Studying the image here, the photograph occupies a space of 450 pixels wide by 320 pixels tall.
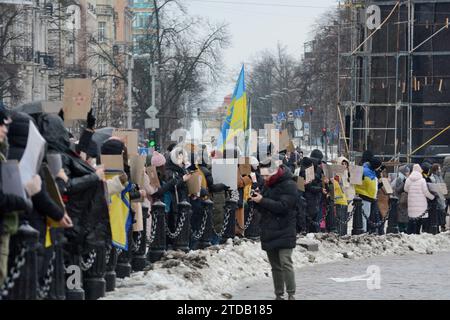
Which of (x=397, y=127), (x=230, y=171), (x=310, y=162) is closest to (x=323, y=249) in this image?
(x=230, y=171)

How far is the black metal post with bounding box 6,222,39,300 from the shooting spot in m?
10.6

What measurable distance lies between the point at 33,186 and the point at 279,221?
5.06 metres

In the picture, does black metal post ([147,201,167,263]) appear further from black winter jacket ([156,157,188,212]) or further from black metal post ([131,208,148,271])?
black metal post ([131,208,148,271])

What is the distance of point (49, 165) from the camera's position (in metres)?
12.1

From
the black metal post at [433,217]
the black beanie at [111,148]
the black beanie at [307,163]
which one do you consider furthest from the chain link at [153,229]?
the black metal post at [433,217]

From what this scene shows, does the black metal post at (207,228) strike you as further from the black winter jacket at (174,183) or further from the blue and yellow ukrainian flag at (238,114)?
the blue and yellow ukrainian flag at (238,114)

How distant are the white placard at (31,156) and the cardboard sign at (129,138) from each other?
6035 millimetres

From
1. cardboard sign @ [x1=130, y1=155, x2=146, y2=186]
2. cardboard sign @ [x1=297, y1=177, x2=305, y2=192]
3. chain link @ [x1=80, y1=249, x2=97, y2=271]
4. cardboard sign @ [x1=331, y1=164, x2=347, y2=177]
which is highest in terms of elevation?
cardboard sign @ [x1=130, y1=155, x2=146, y2=186]

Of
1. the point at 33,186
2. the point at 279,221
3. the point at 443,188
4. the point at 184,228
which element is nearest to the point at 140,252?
the point at 184,228

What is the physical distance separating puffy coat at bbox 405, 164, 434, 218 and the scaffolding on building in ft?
48.2

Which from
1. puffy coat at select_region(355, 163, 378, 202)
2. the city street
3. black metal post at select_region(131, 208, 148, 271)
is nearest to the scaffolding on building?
puffy coat at select_region(355, 163, 378, 202)

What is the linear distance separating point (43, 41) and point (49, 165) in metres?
78.6

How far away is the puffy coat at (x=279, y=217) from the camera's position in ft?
Answer: 50.1

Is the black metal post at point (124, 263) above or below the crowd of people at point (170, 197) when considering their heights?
below
